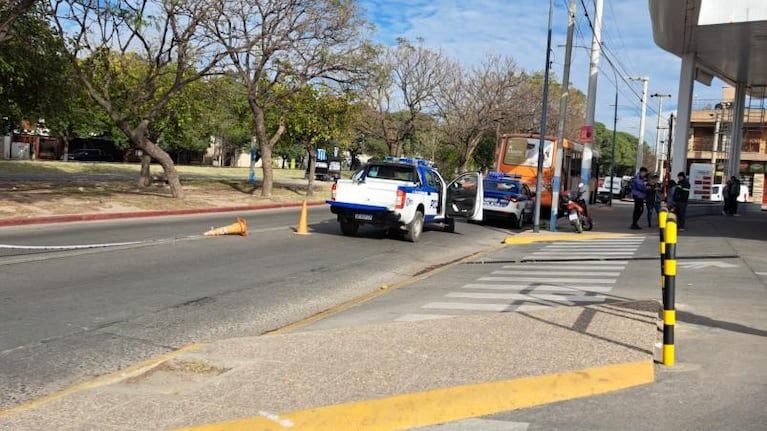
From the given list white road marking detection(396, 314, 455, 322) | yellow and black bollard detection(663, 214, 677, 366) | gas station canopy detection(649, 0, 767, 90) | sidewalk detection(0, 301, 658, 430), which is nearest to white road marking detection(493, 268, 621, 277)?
white road marking detection(396, 314, 455, 322)

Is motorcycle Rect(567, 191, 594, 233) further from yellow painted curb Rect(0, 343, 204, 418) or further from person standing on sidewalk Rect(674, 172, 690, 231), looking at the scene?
yellow painted curb Rect(0, 343, 204, 418)

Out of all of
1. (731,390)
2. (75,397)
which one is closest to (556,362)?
(731,390)

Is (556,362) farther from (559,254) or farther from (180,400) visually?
(559,254)

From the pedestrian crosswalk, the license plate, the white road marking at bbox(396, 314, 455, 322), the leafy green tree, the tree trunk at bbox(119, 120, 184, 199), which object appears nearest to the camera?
the white road marking at bbox(396, 314, 455, 322)

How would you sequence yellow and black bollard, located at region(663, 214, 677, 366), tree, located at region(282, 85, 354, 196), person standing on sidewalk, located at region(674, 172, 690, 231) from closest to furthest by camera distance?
yellow and black bollard, located at region(663, 214, 677, 366)
person standing on sidewalk, located at region(674, 172, 690, 231)
tree, located at region(282, 85, 354, 196)

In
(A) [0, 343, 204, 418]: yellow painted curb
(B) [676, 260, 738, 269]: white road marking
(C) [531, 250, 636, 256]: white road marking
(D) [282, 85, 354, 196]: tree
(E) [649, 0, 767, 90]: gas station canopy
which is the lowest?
(A) [0, 343, 204, 418]: yellow painted curb

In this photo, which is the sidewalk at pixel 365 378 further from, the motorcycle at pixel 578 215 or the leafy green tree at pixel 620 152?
the leafy green tree at pixel 620 152

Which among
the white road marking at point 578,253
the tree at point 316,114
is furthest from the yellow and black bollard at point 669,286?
the tree at point 316,114

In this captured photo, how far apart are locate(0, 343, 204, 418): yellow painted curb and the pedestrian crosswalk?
2597 mm

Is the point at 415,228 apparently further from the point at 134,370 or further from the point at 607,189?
the point at 607,189

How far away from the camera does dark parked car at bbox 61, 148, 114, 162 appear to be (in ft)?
219

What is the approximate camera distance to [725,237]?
16219 mm

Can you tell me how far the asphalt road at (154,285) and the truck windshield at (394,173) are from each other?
59.7 inches

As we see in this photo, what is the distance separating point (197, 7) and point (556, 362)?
18.8 meters
